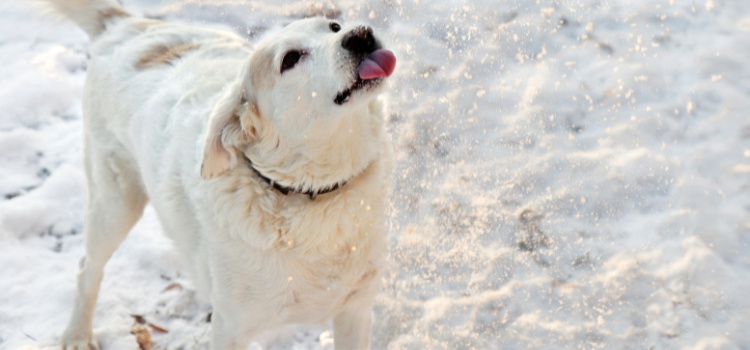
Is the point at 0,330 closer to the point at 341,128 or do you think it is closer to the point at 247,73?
the point at 247,73

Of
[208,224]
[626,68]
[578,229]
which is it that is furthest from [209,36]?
[626,68]

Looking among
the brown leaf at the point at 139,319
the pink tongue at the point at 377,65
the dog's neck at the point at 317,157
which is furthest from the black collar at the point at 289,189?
the brown leaf at the point at 139,319

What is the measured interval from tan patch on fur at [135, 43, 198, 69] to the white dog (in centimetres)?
34

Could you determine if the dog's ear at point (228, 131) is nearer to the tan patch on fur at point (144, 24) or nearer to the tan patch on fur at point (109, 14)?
the tan patch on fur at point (144, 24)

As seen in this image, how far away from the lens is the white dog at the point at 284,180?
216 cm

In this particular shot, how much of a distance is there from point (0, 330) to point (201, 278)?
177 centimetres

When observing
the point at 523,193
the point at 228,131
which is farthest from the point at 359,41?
the point at 523,193

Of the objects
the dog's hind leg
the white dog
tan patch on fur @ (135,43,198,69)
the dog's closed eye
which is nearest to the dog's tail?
tan patch on fur @ (135,43,198,69)

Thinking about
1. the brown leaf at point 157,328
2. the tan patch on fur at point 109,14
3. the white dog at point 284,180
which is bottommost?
the brown leaf at point 157,328

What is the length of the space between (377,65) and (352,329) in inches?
48.8

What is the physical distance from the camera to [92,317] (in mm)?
3404

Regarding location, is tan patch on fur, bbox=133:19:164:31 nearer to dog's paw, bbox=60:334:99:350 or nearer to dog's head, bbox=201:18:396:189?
dog's head, bbox=201:18:396:189

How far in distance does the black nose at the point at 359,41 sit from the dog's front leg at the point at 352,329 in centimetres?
115

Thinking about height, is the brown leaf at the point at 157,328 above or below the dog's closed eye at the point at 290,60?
below
